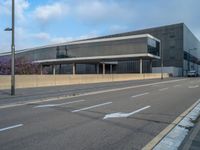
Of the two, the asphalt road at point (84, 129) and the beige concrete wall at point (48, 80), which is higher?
the beige concrete wall at point (48, 80)

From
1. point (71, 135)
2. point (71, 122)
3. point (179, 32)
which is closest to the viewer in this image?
point (71, 135)

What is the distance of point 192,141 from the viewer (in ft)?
22.1

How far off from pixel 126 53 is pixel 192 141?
79.1 meters

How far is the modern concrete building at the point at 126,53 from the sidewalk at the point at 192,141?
74741mm

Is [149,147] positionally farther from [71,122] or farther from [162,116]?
[162,116]

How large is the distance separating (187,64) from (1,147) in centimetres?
11295

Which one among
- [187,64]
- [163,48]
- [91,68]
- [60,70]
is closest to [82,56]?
[91,68]

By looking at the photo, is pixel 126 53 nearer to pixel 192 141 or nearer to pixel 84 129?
pixel 84 129

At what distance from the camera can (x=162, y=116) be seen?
10266 mm

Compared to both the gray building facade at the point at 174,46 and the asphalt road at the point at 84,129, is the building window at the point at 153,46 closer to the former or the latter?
the gray building facade at the point at 174,46

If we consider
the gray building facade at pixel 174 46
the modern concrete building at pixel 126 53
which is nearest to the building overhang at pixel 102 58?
the modern concrete building at pixel 126 53

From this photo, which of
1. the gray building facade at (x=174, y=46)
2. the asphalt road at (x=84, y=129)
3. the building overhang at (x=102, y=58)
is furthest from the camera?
the gray building facade at (x=174, y=46)

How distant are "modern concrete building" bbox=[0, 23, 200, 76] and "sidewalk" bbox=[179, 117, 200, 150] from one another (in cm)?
7474

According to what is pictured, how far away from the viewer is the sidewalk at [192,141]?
6191 millimetres
